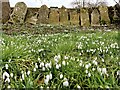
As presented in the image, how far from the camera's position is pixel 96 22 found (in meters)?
17.4

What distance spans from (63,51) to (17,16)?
1275 cm

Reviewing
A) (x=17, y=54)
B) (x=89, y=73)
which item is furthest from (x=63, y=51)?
(x=89, y=73)

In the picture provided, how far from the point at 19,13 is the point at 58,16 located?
7.60 feet

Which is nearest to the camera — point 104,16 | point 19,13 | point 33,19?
point 33,19

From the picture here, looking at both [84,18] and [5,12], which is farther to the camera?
[84,18]

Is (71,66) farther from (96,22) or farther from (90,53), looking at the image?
(96,22)

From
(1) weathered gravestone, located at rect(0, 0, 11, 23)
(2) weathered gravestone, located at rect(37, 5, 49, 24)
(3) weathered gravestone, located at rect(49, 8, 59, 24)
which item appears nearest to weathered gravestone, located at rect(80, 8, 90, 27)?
(3) weathered gravestone, located at rect(49, 8, 59, 24)

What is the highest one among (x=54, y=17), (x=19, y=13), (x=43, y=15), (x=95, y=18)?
(x=19, y=13)

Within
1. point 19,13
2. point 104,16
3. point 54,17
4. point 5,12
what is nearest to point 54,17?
point 54,17

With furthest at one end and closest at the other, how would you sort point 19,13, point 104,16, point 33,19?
point 104,16 → point 19,13 → point 33,19

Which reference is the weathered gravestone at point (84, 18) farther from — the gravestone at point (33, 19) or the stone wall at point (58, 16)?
the gravestone at point (33, 19)

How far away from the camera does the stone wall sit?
56.7ft

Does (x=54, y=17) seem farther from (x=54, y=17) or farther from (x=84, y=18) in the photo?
(x=84, y=18)

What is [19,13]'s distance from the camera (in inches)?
687
